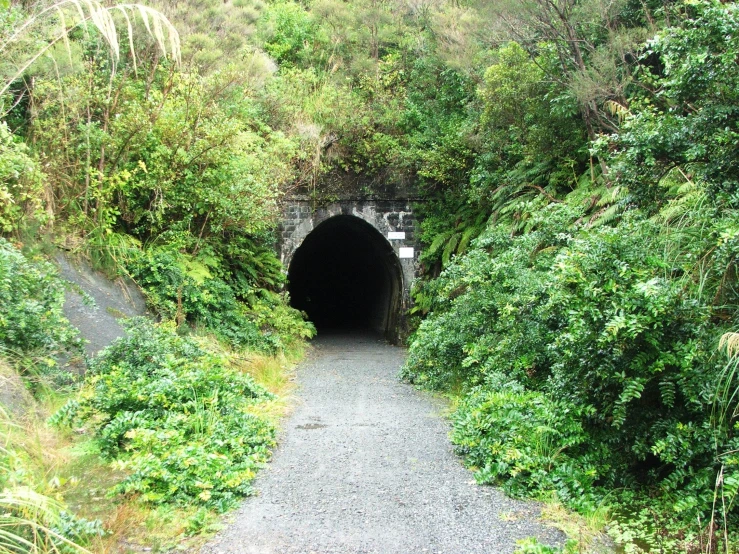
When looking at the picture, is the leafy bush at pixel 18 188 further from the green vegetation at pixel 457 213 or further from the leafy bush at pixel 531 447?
the leafy bush at pixel 531 447

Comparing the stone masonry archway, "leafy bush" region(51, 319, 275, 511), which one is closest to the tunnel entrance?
the stone masonry archway

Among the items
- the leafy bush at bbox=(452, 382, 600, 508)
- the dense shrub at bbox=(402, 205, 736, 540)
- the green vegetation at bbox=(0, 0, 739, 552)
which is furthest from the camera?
the leafy bush at bbox=(452, 382, 600, 508)

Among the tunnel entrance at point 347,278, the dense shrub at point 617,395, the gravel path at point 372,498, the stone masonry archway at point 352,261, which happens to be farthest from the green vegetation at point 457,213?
the tunnel entrance at point 347,278

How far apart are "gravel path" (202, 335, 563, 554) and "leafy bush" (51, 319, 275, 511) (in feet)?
0.97

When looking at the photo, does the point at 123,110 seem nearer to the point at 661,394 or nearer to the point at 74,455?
the point at 74,455

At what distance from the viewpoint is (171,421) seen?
4945 millimetres

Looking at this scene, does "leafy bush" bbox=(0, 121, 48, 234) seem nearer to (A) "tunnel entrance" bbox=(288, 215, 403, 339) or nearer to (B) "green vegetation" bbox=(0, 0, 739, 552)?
(B) "green vegetation" bbox=(0, 0, 739, 552)

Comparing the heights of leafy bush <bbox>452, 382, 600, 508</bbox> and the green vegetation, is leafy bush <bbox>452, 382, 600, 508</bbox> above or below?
below

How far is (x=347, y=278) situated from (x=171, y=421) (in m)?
19.8

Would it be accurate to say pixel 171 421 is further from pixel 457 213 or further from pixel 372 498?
pixel 457 213

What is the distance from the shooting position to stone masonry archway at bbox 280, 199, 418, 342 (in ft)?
51.1

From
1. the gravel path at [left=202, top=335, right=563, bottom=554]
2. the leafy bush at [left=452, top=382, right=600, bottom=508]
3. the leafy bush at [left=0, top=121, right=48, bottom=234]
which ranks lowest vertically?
the gravel path at [left=202, top=335, right=563, bottom=554]

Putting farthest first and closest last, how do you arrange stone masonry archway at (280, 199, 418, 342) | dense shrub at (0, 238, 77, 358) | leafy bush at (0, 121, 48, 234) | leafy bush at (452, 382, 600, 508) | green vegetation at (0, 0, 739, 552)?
stone masonry archway at (280, 199, 418, 342)
leafy bush at (0, 121, 48, 234)
dense shrub at (0, 238, 77, 358)
leafy bush at (452, 382, 600, 508)
green vegetation at (0, 0, 739, 552)

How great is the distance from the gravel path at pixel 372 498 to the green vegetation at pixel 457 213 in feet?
0.92
